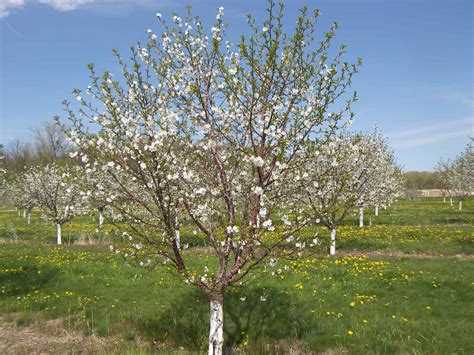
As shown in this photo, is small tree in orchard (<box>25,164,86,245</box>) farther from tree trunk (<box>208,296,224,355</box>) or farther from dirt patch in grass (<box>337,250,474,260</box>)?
dirt patch in grass (<box>337,250,474,260</box>)

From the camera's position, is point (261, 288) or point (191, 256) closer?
point (261, 288)

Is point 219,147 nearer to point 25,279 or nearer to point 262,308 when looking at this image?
point 262,308

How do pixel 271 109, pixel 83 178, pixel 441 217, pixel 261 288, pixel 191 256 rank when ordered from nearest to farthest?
1. pixel 271 109
2. pixel 83 178
3. pixel 261 288
4. pixel 191 256
5. pixel 441 217

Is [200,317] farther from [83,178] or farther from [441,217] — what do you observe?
[441,217]

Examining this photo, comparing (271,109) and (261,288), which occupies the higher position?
(271,109)

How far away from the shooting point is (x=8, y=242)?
925 inches

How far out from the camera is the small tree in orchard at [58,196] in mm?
6051

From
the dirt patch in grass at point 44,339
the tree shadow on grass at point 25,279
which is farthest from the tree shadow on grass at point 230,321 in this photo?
the tree shadow on grass at point 25,279

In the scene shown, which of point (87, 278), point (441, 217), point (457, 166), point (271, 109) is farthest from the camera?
point (457, 166)

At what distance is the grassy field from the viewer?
26.1 feet

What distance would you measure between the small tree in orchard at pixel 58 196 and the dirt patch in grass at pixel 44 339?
112 inches

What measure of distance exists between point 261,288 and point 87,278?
6.23 metres

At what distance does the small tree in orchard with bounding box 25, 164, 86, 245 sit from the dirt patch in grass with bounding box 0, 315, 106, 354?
284 cm

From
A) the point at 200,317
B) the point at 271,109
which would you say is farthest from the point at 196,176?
the point at 200,317
